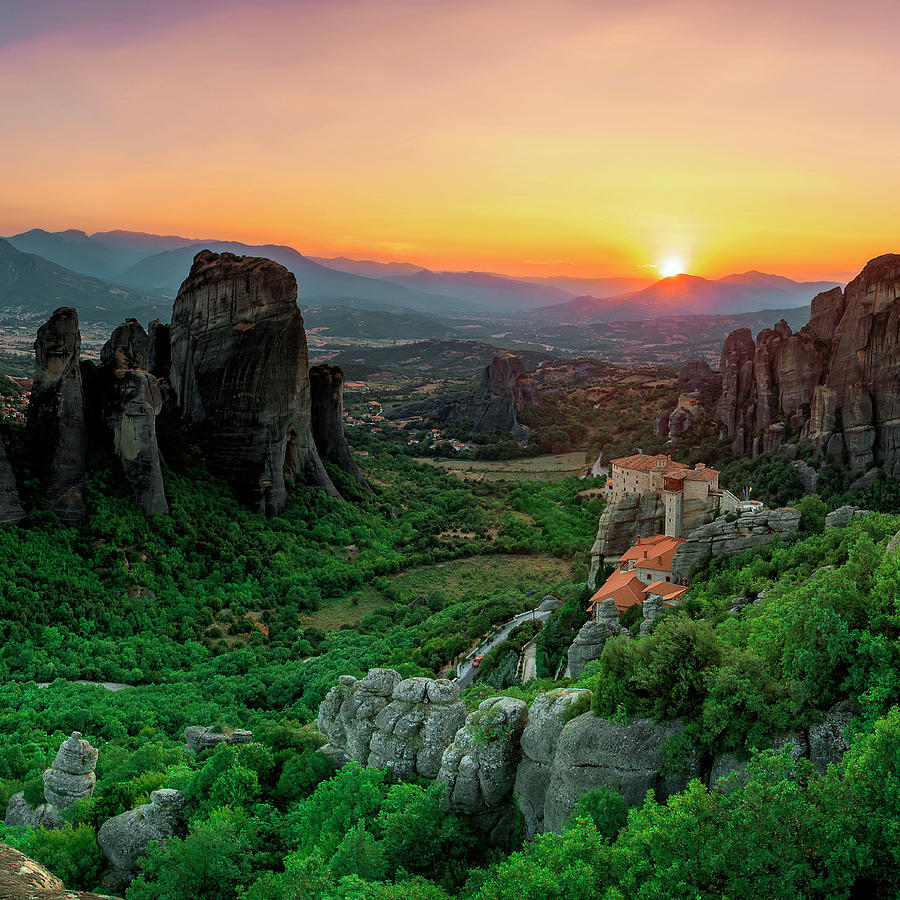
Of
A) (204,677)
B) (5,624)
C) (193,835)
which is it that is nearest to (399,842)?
(193,835)

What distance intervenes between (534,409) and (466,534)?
5418cm

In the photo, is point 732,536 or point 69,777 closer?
point 69,777

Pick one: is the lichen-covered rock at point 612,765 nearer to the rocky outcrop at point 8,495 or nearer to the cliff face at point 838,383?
the rocky outcrop at point 8,495

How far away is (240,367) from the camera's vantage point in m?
45.8

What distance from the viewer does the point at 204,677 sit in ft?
98.8

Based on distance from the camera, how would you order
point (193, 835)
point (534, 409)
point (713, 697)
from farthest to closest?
point (534, 409) < point (193, 835) < point (713, 697)

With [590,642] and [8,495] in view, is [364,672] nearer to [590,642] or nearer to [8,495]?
[590,642]

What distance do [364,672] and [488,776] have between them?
1387 cm

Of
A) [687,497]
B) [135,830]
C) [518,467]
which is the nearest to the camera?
[135,830]

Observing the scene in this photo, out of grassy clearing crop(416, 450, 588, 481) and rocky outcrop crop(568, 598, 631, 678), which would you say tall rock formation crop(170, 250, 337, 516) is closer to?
rocky outcrop crop(568, 598, 631, 678)

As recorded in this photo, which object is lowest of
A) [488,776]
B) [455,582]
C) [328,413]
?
[455,582]

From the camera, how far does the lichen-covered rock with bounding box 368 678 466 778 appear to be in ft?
48.3

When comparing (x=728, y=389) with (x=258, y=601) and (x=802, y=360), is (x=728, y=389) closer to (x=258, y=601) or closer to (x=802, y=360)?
(x=802, y=360)

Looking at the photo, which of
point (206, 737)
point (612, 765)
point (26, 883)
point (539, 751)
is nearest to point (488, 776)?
point (539, 751)
